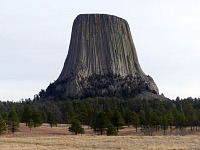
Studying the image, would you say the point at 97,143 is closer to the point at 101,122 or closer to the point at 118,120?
the point at 101,122

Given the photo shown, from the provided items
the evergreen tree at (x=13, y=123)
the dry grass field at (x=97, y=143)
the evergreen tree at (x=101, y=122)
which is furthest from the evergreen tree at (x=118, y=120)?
the dry grass field at (x=97, y=143)

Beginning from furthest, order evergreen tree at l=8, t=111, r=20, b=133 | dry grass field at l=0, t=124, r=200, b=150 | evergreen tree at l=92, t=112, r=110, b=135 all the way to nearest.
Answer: evergreen tree at l=8, t=111, r=20, b=133 → evergreen tree at l=92, t=112, r=110, b=135 → dry grass field at l=0, t=124, r=200, b=150

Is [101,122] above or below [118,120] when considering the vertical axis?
below

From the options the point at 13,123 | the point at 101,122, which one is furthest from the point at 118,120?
the point at 13,123

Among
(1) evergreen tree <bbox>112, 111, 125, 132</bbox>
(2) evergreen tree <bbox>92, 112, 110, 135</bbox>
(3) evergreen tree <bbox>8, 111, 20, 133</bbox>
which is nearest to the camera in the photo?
(2) evergreen tree <bbox>92, 112, 110, 135</bbox>

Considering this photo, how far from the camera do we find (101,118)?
85500 mm

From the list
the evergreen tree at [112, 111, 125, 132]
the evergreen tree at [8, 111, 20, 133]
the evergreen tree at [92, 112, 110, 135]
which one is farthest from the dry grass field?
the evergreen tree at [112, 111, 125, 132]

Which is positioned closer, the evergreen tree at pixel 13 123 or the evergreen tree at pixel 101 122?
the evergreen tree at pixel 101 122

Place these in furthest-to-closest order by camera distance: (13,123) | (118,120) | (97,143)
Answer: (118,120), (13,123), (97,143)

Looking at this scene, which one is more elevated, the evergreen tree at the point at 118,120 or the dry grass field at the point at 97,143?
the evergreen tree at the point at 118,120

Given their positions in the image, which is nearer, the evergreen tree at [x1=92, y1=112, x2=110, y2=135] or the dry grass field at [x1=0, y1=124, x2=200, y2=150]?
the dry grass field at [x1=0, y1=124, x2=200, y2=150]

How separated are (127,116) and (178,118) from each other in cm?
1712

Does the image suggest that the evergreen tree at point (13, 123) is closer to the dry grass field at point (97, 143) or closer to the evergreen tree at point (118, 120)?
the evergreen tree at point (118, 120)

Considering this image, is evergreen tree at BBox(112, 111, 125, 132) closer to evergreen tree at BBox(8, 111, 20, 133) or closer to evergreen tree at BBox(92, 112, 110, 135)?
evergreen tree at BBox(92, 112, 110, 135)
